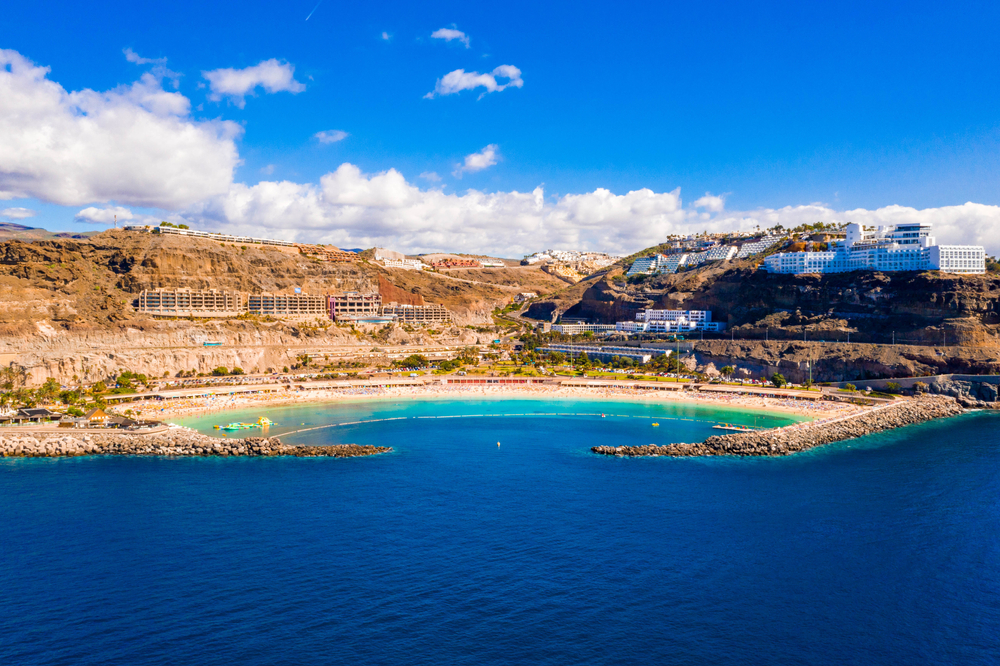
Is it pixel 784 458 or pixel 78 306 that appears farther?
pixel 78 306

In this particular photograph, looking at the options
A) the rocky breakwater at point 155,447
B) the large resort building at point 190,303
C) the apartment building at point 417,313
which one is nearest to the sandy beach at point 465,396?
the rocky breakwater at point 155,447

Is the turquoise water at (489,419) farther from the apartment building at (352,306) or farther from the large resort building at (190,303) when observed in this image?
the apartment building at (352,306)

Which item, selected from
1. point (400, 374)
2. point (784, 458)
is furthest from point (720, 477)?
point (400, 374)

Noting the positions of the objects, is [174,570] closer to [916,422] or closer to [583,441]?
[583,441]

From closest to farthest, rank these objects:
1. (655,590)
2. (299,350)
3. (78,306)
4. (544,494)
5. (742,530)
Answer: (655,590) → (742,530) → (544,494) → (78,306) → (299,350)

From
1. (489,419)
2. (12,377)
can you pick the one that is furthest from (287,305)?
(489,419)
